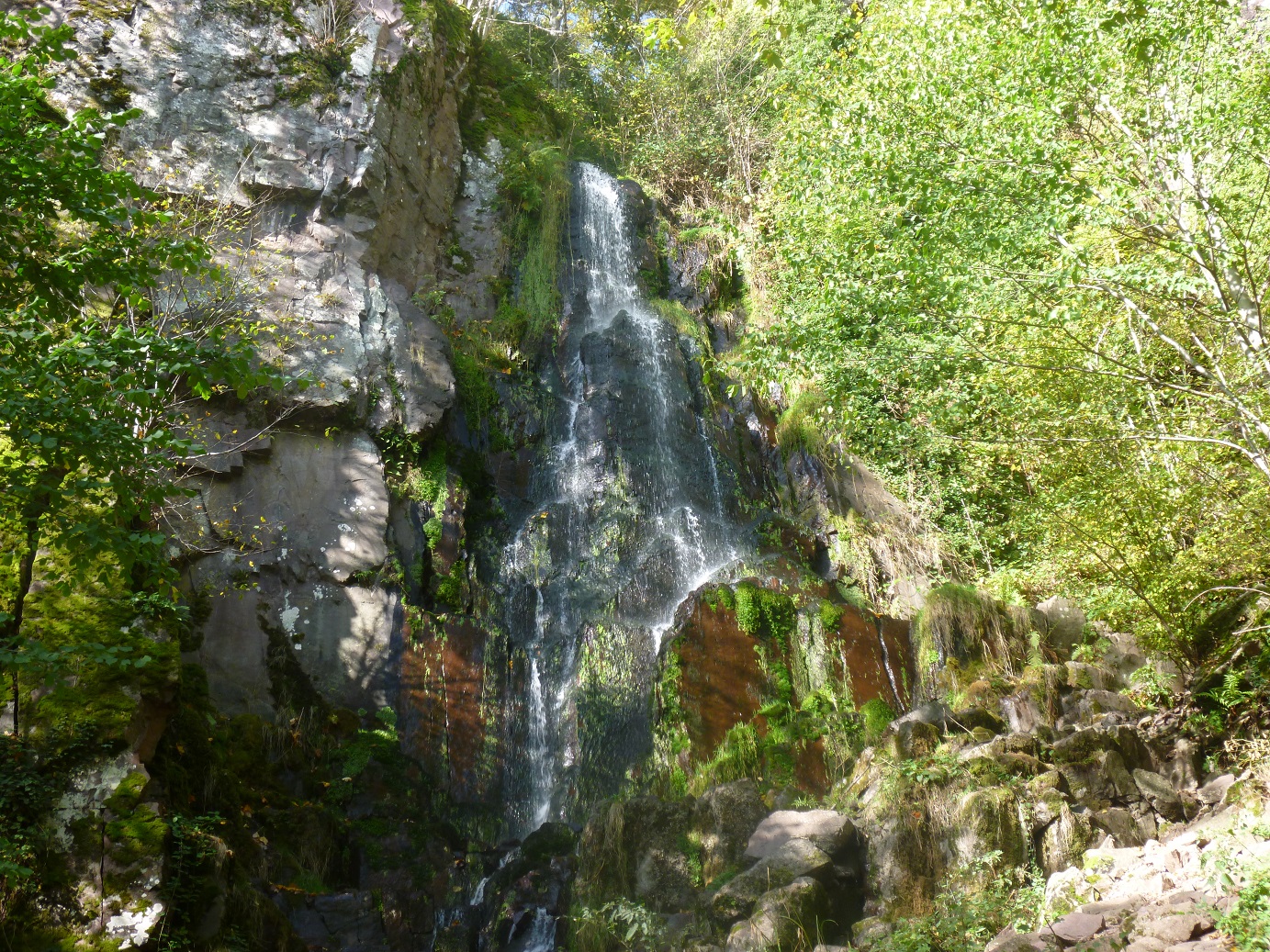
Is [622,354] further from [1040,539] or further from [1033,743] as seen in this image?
[1033,743]

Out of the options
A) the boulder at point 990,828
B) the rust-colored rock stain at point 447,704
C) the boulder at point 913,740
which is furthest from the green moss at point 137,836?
the boulder at point 913,740

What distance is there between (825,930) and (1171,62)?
314 inches

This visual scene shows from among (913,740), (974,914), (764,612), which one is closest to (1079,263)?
(913,740)

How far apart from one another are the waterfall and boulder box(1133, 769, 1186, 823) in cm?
496

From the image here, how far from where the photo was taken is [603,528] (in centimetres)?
1240

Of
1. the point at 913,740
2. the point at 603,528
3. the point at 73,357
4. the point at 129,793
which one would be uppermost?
the point at 603,528

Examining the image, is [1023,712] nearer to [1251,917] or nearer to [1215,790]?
[1215,790]

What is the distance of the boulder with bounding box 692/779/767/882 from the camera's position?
7160 millimetres

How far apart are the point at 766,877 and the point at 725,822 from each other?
103cm

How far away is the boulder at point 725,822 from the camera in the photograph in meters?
7.16

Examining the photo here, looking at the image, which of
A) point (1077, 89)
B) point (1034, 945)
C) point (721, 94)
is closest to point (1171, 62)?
point (1077, 89)

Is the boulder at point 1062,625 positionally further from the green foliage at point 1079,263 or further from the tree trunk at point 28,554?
the tree trunk at point 28,554

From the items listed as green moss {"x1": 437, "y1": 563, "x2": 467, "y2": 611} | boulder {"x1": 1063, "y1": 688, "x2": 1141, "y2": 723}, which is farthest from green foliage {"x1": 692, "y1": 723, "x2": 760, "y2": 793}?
green moss {"x1": 437, "y1": 563, "x2": 467, "y2": 611}

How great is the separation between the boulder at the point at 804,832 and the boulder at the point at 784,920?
497 millimetres
